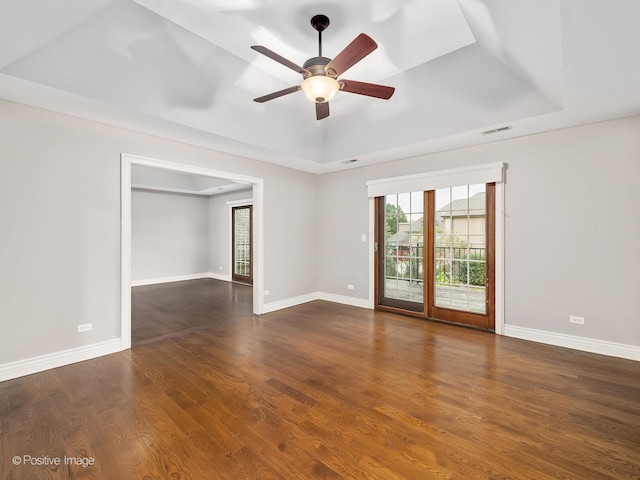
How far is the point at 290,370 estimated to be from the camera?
292 centimetres

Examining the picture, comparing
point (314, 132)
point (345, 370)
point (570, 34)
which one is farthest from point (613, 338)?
point (314, 132)

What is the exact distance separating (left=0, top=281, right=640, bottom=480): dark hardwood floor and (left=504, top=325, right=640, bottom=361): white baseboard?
0.48 feet

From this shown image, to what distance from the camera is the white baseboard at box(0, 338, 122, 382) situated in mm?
2742

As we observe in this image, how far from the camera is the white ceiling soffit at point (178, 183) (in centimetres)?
706

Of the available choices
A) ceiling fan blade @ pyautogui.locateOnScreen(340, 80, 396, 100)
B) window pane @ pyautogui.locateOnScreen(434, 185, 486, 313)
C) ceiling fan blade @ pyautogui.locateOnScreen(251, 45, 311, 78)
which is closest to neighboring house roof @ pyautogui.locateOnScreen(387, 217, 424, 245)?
window pane @ pyautogui.locateOnScreen(434, 185, 486, 313)

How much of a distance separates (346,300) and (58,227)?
14.6 ft

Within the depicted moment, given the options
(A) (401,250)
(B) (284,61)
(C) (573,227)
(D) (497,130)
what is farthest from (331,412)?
(D) (497,130)

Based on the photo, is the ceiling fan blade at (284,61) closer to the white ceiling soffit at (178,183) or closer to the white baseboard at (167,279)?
the white ceiling soffit at (178,183)

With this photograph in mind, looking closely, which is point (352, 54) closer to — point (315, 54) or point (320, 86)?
point (320, 86)

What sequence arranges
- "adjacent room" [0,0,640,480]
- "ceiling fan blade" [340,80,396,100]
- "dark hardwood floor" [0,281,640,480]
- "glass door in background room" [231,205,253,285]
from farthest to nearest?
"glass door in background room" [231,205,253,285], "ceiling fan blade" [340,80,396,100], "adjacent room" [0,0,640,480], "dark hardwood floor" [0,281,640,480]

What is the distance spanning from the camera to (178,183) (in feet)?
25.4

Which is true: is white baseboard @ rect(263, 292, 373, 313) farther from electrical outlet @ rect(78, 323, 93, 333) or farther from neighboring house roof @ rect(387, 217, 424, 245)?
electrical outlet @ rect(78, 323, 93, 333)

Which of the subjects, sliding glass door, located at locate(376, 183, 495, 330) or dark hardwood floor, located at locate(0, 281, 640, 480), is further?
sliding glass door, located at locate(376, 183, 495, 330)

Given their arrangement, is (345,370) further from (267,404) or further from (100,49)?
(100,49)
